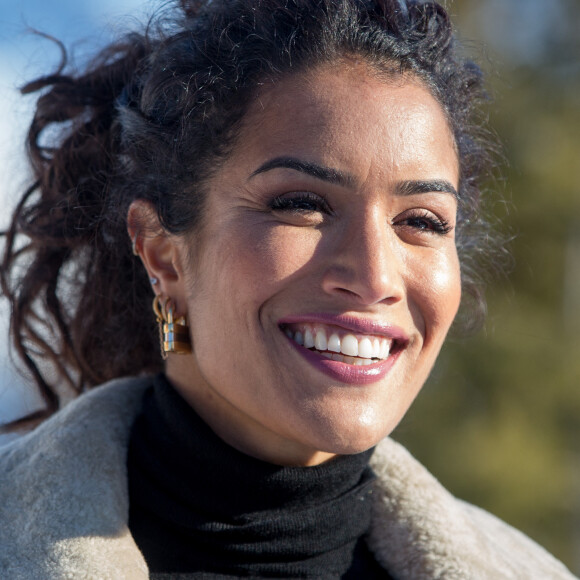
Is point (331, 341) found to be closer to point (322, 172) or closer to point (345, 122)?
point (322, 172)

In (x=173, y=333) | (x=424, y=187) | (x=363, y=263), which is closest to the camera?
(x=363, y=263)

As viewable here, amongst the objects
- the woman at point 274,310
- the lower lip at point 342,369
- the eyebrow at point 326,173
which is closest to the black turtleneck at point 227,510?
the woman at point 274,310

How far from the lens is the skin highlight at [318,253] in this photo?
203 centimetres

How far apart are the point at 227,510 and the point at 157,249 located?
0.72m

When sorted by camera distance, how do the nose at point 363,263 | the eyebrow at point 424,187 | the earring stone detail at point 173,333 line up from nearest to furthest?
1. the nose at point 363,263
2. the eyebrow at point 424,187
3. the earring stone detail at point 173,333

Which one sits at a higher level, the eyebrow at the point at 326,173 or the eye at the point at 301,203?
the eyebrow at the point at 326,173

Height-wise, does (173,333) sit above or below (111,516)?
above

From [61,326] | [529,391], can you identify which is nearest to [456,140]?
[61,326]

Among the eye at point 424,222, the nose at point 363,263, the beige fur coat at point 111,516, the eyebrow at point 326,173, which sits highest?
the eyebrow at point 326,173

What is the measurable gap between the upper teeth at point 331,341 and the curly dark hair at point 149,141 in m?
0.42

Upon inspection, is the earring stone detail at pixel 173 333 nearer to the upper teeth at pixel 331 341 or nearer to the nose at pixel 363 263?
the upper teeth at pixel 331 341

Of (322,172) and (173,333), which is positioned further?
(173,333)

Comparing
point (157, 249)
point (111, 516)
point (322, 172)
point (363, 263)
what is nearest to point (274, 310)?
point (363, 263)

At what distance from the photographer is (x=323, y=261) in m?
2.03
